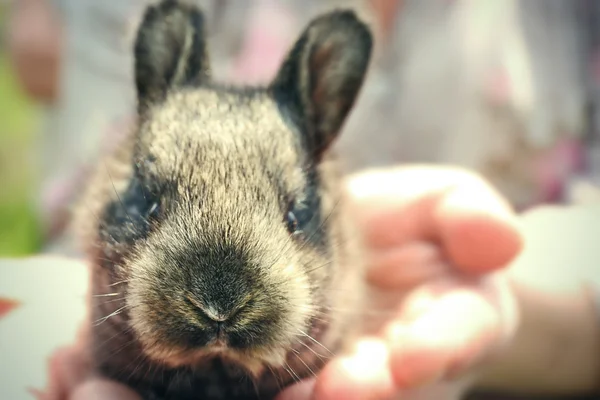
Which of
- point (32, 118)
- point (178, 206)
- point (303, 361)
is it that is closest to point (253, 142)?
point (178, 206)

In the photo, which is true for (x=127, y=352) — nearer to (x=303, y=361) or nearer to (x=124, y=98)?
(x=303, y=361)

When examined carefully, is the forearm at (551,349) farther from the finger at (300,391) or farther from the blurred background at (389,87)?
the finger at (300,391)

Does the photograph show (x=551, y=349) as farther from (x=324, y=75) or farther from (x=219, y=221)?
(x=219, y=221)

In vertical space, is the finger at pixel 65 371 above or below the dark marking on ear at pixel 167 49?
below

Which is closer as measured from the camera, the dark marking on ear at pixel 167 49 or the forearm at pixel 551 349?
the dark marking on ear at pixel 167 49

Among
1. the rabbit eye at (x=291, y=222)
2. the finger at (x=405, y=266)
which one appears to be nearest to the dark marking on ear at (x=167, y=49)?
the rabbit eye at (x=291, y=222)

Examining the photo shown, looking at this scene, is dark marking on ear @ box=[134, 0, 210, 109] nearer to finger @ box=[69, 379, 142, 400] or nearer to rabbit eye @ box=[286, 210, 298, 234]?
Result: rabbit eye @ box=[286, 210, 298, 234]

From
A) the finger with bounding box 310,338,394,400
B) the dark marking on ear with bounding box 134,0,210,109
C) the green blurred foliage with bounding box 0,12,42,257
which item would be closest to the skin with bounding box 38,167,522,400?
the finger with bounding box 310,338,394,400

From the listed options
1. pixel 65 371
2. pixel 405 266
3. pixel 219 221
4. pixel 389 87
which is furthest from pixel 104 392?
pixel 389 87
